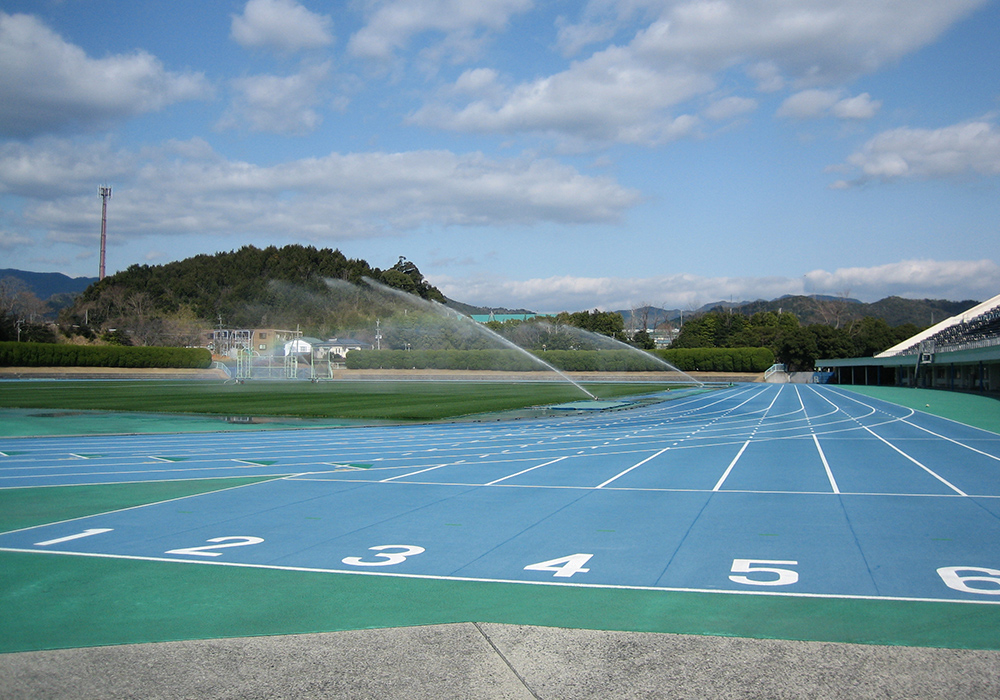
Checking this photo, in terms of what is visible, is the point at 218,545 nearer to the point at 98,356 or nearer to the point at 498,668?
the point at 498,668

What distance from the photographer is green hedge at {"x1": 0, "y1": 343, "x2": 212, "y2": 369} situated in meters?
74.0

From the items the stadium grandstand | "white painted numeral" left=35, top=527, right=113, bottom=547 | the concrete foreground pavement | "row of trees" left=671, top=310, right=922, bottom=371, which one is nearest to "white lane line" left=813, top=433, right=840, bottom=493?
the concrete foreground pavement

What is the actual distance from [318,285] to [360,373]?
27328 mm

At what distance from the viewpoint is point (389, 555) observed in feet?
26.8

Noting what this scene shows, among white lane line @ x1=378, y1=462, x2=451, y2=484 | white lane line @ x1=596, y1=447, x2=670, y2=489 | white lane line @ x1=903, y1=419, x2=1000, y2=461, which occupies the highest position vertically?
white lane line @ x1=903, y1=419, x2=1000, y2=461

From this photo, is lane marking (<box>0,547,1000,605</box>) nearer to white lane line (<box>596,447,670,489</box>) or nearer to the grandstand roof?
white lane line (<box>596,447,670,489</box>)

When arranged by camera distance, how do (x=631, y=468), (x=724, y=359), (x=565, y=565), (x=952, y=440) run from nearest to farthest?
(x=565, y=565), (x=631, y=468), (x=952, y=440), (x=724, y=359)

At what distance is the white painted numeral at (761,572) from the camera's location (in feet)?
23.3

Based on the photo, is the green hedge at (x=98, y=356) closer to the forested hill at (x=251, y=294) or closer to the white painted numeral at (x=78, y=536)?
the forested hill at (x=251, y=294)

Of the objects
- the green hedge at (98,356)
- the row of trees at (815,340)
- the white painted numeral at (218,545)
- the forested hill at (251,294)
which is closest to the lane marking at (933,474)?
the white painted numeral at (218,545)

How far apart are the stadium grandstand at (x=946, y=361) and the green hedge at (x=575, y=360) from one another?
997 centimetres

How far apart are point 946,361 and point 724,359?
33.7 meters

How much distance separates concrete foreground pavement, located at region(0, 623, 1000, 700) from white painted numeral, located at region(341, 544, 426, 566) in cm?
217

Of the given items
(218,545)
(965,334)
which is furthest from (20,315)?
(965,334)
